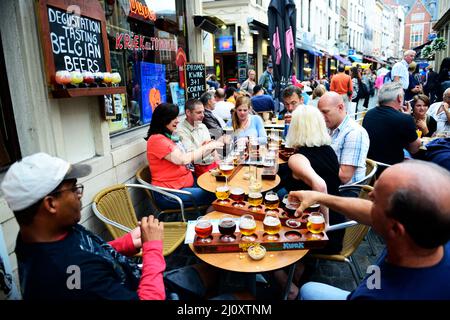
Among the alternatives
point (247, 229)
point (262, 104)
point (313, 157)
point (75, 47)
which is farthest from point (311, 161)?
point (262, 104)

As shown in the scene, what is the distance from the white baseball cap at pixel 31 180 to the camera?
4.29ft

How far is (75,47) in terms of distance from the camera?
2.71 meters

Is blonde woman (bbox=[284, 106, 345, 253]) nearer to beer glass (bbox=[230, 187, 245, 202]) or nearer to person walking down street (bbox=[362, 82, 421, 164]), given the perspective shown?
beer glass (bbox=[230, 187, 245, 202])

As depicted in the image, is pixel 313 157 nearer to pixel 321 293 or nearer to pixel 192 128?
pixel 321 293

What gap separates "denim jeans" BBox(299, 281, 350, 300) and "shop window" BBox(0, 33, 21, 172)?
228 cm

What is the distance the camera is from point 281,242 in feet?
6.29

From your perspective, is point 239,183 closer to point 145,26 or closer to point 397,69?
point 145,26

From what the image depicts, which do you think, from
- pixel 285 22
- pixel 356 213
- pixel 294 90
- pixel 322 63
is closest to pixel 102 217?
pixel 356 213

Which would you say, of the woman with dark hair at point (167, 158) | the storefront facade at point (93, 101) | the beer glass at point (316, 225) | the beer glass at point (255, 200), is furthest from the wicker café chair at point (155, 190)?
the beer glass at point (316, 225)

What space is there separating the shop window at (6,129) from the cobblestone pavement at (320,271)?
5.60ft

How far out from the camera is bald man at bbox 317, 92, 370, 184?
3172 millimetres

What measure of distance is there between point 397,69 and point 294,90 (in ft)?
11.4

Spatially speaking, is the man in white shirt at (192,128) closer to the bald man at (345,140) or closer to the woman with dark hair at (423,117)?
the bald man at (345,140)

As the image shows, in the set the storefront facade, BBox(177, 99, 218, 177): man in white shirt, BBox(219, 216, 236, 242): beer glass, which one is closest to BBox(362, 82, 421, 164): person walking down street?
BBox(177, 99, 218, 177): man in white shirt
